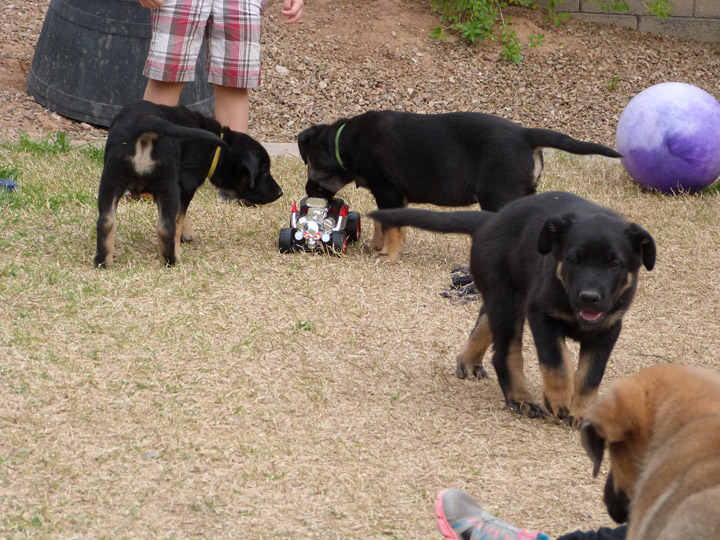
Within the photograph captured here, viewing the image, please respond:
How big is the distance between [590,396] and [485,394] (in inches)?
22.5

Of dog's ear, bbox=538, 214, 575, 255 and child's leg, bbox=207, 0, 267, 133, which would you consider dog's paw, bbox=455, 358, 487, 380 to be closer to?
dog's ear, bbox=538, 214, 575, 255

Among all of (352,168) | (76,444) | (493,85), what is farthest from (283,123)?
(76,444)

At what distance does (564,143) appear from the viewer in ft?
18.3

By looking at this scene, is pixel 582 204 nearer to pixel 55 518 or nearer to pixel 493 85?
pixel 55 518

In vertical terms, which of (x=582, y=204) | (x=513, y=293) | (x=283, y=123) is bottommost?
(x=283, y=123)

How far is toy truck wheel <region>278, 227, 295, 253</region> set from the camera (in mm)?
5980

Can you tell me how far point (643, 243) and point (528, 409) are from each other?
2.97 ft

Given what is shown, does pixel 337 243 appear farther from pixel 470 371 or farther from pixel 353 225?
pixel 470 371

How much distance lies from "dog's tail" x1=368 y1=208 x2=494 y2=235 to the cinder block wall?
28.7 feet

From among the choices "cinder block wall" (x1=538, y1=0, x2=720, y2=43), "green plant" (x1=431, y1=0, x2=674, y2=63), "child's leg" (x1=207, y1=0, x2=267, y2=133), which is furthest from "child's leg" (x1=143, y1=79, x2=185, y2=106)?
"cinder block wall" (x1=538, y1=0, x2=720, y2=43)

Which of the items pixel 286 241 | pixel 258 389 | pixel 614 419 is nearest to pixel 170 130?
pixel 286 241

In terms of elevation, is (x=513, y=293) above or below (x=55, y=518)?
above

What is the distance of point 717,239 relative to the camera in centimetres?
669

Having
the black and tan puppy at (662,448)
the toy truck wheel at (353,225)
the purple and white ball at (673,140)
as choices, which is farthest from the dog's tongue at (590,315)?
the purple and white ball at (673,140)
